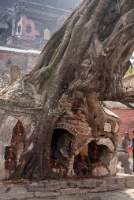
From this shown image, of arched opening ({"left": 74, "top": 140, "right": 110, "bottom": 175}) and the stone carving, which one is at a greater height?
the stone carving

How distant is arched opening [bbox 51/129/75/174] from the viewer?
18.9 ft

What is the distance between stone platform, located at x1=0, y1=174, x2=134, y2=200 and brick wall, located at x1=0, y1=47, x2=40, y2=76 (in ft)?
49.2

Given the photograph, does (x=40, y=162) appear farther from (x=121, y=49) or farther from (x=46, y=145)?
(x=121, y=49)

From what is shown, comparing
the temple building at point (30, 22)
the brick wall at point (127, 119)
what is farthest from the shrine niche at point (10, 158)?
the temple building at point (30, 22)

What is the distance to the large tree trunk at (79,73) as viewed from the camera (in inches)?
195

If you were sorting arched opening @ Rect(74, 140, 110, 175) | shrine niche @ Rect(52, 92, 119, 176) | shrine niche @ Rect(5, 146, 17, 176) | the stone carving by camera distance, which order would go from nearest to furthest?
shrine niche @ Rect(5, 146, 17, 176)
shrine niche @ Rect(52, 92, 119, 176)
arched opening @ Rect(74, 140, 110, 175)
the stone carving

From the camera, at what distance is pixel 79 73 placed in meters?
5.34

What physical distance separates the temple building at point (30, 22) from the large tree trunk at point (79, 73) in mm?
18414

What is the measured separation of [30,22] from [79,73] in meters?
21.3

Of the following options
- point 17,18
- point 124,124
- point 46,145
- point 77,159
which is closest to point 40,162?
point 46,145

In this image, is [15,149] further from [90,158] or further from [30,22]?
[30,22]

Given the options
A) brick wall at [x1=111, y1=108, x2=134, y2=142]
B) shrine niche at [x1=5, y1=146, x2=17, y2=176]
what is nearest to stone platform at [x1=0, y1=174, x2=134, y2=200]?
shrine niche at [x1=5, y1=146, x2=17, y2=176]

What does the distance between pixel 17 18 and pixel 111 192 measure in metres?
22.7

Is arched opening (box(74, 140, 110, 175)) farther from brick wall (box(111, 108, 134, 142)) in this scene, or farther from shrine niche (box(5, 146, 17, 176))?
brick wall (box(111, 108, 134, 142))
